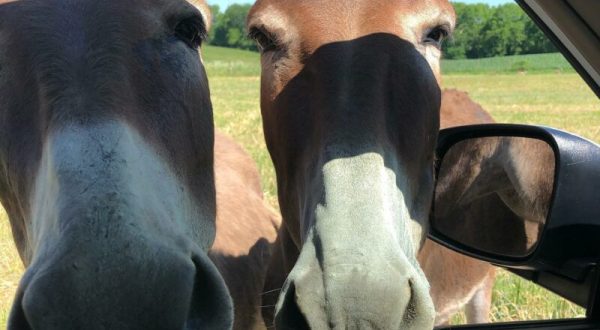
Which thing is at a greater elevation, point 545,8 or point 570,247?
point 545,8

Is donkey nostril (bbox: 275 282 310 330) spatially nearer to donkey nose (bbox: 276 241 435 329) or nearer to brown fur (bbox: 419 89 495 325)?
donkey nose (bbox: 276 241 435 329)

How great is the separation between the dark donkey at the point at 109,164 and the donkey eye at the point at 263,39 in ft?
0.76

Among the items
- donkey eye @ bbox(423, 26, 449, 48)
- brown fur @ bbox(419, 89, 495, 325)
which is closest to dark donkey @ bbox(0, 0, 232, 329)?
donkey eye @ bbox(423, 26, 449, 48)

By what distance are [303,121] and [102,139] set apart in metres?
0.74

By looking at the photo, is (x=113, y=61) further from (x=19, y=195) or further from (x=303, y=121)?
(x=303, y=121)

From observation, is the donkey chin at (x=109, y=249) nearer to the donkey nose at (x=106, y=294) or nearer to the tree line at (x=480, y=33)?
the donkey nose at (x=106, y=294)

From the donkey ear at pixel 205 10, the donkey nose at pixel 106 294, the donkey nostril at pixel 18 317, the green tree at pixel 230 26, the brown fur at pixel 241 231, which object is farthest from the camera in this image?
the green tree at pixel 230 26

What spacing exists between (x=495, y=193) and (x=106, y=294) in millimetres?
2258

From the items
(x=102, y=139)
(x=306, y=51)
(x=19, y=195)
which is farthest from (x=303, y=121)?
(x=19, y=195)

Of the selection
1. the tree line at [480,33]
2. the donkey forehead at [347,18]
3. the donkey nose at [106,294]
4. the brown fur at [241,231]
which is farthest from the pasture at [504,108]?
the donkey nose at [106,294]

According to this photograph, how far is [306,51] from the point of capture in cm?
216

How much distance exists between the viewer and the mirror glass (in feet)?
8.85

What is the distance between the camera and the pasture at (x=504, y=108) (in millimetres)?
3959

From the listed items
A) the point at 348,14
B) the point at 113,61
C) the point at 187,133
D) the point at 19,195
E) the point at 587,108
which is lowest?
the point at 587,108
